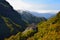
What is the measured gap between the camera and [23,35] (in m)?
131

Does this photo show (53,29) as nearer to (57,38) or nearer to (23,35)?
(57,38)

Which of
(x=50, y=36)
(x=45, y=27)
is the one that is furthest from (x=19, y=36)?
(x=50, y=36)

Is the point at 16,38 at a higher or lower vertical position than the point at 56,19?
lower

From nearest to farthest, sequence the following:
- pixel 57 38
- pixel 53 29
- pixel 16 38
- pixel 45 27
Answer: pixel 57 38 < pixel 53 29 < pixel 45 27 < pixel 16 38

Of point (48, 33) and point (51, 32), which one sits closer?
point (51, 32)

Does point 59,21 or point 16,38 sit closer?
point 59,21

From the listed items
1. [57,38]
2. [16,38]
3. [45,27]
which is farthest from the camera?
[16,38]

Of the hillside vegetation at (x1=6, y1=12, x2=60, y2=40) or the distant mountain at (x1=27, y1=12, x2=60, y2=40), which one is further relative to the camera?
the hillside vegetation at (x1=6, y1=12, x2=60, y2=40)

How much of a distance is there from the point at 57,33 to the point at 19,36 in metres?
40.9

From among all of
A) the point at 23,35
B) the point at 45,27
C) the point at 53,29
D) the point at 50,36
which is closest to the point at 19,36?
the point at 23,35

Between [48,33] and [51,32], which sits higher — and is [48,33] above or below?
below

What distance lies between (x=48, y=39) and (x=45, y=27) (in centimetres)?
2389

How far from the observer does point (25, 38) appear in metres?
130

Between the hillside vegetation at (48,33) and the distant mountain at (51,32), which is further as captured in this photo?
the hillside vegetation at (48,33)
